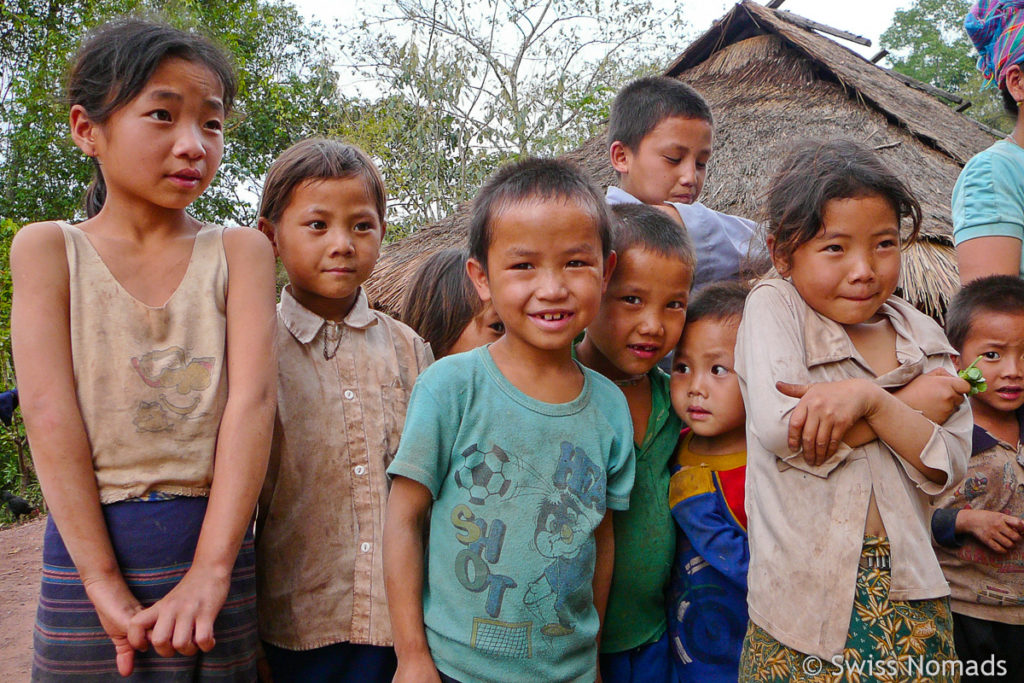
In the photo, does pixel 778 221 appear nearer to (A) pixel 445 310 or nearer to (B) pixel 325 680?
(A) pixel 445 310

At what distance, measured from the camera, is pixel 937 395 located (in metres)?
1.54

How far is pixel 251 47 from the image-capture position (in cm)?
1324

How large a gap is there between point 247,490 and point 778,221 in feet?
4.19

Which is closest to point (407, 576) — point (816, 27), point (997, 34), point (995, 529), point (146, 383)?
point (146, 383)

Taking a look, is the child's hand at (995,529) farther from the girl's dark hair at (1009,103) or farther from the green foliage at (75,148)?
the green foliage at (75,148)

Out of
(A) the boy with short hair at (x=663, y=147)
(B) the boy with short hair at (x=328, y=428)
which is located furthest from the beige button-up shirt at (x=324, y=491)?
(A) the boy with short hair at (x=663, y=147)

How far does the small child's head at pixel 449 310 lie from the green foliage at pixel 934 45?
20.5 m

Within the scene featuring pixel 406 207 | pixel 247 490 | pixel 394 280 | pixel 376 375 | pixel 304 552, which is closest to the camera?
pixel 247 490

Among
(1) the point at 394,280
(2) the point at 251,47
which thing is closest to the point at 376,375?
(1) the point at 394,280

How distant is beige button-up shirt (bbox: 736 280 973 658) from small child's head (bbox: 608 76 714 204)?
108 cm

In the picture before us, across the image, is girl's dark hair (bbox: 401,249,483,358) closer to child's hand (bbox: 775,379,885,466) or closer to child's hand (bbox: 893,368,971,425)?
child's hand (bbox: 775,379,885,466)

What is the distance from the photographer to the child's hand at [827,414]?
57.4 inches

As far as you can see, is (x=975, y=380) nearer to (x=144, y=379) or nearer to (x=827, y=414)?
(x=827, y=414)

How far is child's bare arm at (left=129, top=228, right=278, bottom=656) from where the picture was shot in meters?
1.36
